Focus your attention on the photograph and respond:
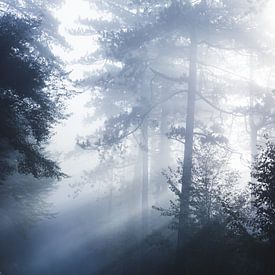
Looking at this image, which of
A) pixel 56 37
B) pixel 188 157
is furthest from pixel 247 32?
pixel 56 37

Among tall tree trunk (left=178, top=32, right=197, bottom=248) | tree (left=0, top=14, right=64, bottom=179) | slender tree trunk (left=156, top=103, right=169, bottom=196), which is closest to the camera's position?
tree (left=0, top=14, right=64, bottom=179)

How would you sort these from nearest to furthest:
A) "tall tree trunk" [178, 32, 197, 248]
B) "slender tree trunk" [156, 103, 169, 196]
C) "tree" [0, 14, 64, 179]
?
"tree" [0, 14, 64, 179]
"tall tree trunk" [178, 32, 197, 248]
"slender tree trunk" [156, 103, 169, 196]

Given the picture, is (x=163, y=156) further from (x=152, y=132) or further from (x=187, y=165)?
(x=187, y=165)

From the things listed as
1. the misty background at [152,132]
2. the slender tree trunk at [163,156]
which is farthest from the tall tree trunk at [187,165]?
the slender tree trunk at [163,156]

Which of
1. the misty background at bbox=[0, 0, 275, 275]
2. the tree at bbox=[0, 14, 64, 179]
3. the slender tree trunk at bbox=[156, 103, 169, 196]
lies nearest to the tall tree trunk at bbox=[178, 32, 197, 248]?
the misty background at bbox=[0, 0, 275, 275]

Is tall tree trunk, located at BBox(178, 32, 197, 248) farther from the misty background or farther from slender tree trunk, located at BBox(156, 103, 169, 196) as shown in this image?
slender tree trunk, located at BBox(156, 103, 169, 196)

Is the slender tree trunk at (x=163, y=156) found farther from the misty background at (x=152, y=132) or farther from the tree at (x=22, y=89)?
the tree at (x=22, y=89)

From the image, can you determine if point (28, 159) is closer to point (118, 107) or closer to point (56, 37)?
point (56, 37)

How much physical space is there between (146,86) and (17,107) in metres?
12.8

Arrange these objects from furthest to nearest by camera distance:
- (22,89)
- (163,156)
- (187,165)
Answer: (163,156) < (187,165) < (22,89)

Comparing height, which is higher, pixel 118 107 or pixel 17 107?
pixel 118 107

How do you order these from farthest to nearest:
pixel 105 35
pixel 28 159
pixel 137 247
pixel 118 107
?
pixel 118 107, pixel 137 247, pixel 105 35, pixel 28 159

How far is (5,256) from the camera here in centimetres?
2545

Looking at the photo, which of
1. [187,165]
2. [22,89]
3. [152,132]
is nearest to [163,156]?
[152,132]
